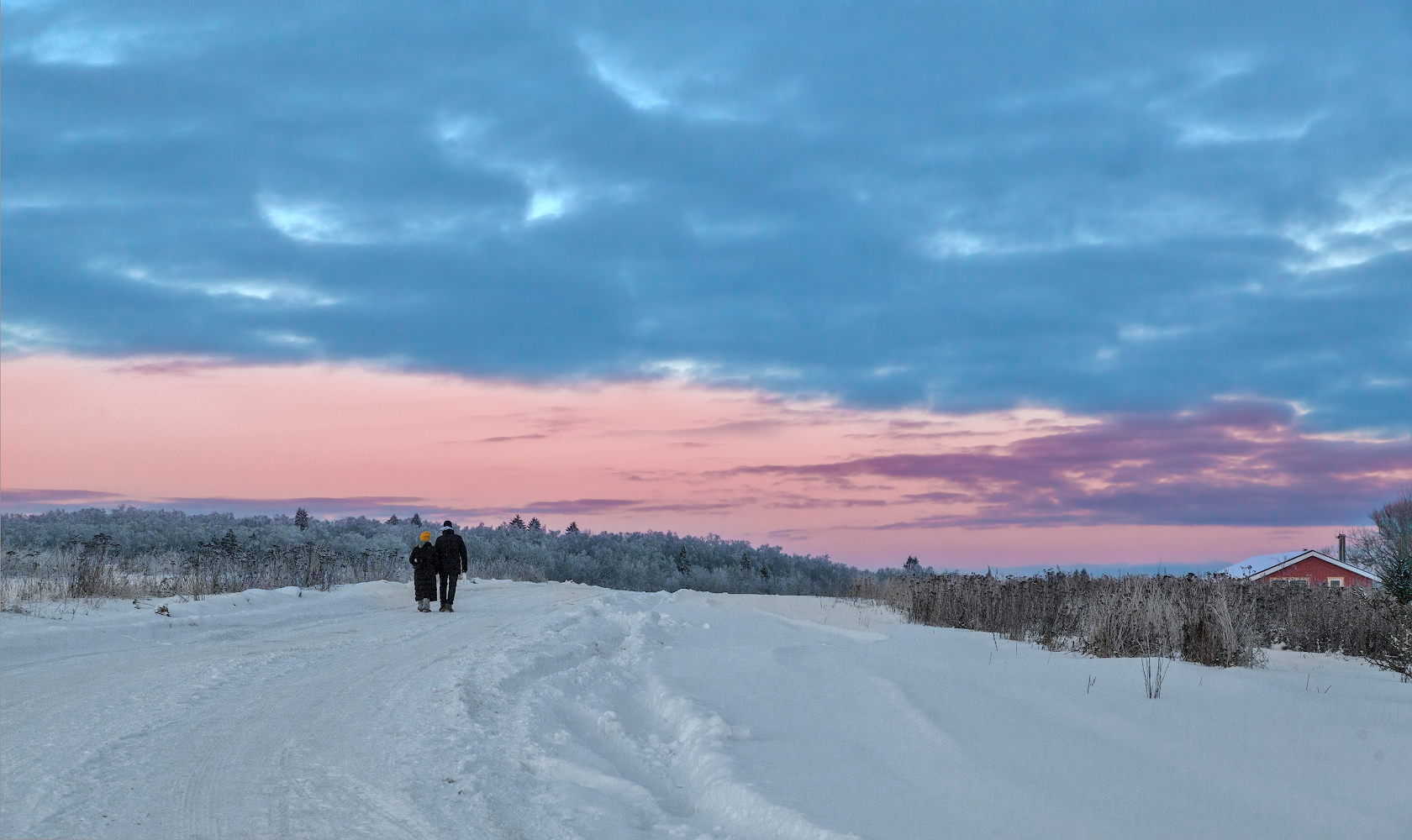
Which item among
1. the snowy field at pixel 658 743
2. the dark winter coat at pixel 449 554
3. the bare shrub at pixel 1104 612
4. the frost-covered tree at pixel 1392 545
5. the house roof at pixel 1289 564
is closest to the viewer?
the snowy field at pixel 658 743

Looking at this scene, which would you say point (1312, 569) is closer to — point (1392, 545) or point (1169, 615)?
point (1392, 545)

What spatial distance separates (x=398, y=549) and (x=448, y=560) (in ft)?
97.4

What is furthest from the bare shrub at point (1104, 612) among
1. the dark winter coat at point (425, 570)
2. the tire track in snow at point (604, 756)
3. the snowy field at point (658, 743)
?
the dark winter coat at point (425, 570)

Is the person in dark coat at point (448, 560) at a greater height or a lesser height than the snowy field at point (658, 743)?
greater

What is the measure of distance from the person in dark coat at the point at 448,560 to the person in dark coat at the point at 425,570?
142 mm

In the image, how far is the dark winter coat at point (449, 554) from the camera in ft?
69.0

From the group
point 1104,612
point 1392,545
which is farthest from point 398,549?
point 1392,545

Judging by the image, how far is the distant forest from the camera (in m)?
32.7

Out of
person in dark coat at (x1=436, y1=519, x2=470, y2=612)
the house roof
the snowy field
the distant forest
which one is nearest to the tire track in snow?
the snowy field

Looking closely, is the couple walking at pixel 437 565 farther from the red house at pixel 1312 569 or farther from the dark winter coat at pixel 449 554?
the red house at pixel 1312 569

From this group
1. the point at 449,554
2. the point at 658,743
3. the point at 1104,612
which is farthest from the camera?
the point at 449,554

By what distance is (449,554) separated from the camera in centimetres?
2119

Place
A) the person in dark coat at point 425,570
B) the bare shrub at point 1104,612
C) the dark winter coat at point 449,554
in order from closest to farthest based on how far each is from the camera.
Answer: the bare shrub at point 1104,612 → the person in dark coat at point 425,570 → the dark winter coat at point 449,554

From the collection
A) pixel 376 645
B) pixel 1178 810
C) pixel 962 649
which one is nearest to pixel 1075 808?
pixel 1178 810
